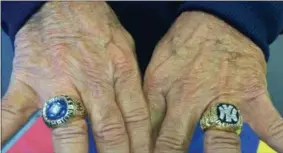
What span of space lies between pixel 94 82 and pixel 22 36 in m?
0.12

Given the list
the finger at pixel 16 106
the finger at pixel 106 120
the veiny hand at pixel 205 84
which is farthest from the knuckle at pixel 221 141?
the finger at pixel 16 106

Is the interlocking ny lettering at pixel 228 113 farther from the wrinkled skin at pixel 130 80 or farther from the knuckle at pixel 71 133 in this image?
the knuckle at pixel 71 133

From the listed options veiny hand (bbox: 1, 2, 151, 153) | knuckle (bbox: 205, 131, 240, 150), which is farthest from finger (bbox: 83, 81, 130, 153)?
knuckle (bbox: 205, 131, 240, 150)

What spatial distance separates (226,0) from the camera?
65 centimetres

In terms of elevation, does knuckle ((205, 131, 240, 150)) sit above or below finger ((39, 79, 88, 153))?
→ above

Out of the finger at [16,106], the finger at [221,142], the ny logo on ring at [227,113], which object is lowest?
the finger at [16,106]

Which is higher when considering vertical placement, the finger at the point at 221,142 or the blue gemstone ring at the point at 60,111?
the finger at the point at 221,142

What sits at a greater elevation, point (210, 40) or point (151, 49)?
point (210, 40)

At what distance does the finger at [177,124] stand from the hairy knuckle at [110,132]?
0.05m

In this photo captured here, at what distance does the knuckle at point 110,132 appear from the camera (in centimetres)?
61

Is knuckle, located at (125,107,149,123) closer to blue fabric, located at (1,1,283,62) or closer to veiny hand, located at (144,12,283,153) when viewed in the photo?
veiny hand, located at (144,12,283,153)

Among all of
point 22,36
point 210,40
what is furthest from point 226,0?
point 22,36

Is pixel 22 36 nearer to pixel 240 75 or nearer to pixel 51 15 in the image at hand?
pixel 51 15

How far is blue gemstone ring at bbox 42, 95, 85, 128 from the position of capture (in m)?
0.60
